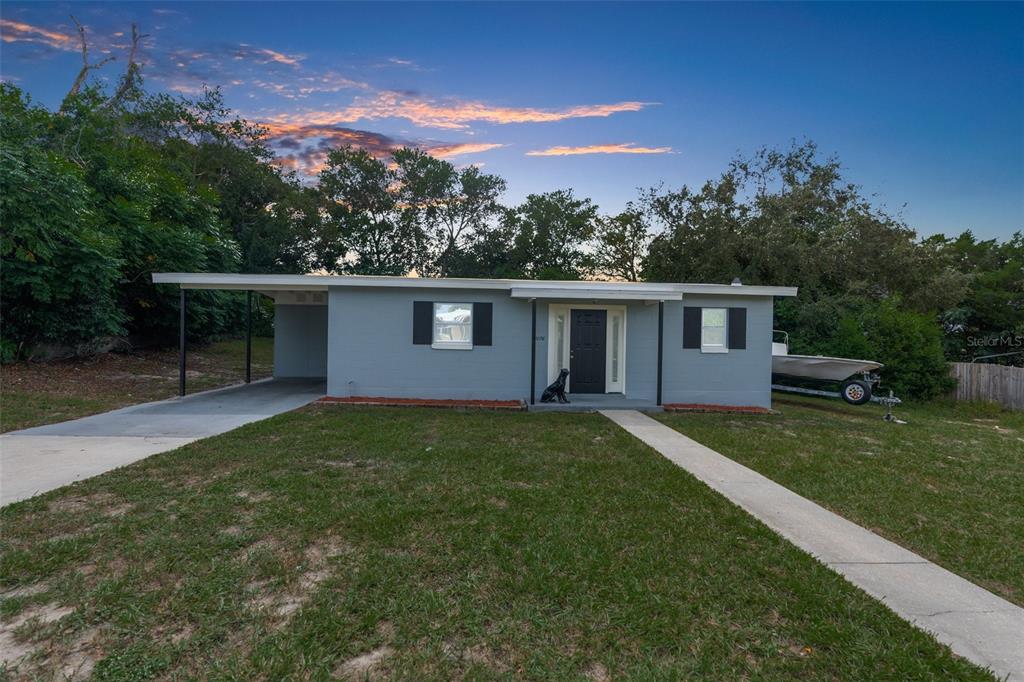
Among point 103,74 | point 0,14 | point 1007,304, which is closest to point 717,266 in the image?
point 1007,304

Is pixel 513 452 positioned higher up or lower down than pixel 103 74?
lower down

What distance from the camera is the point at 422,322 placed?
1002 centimetres

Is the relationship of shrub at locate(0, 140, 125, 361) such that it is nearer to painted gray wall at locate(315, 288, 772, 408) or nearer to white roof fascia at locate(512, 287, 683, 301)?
painted gray wall at locate(315, 288, 772, 408)

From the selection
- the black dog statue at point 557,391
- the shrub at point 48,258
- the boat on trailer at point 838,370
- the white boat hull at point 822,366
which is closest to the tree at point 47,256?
the shrub at point 48,258

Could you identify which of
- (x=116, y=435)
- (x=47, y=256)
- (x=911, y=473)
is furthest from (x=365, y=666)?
(x=47, y=256)

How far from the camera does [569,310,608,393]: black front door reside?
34.4 feet

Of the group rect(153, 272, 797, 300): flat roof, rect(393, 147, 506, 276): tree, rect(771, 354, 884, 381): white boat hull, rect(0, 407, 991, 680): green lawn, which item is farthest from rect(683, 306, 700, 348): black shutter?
rect(393, 147, 506, 276): tree

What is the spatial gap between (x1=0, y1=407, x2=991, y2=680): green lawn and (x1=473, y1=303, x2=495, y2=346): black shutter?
17.7 feet

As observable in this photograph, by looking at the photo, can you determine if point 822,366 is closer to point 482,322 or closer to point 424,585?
point 482,322

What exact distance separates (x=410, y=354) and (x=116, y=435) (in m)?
4.78

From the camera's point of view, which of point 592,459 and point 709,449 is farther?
point 709,449

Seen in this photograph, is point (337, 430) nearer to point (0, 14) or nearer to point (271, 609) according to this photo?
point (271, 609)

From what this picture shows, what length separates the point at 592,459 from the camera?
18.5ft

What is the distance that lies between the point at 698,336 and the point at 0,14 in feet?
72.2
